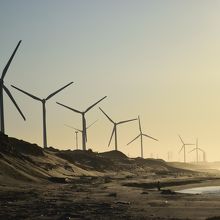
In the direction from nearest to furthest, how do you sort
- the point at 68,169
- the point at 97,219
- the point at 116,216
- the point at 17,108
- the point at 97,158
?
the point at 97,219, the point at 116,216, the point at 17,108, the point at 68,169, the point at 97,158

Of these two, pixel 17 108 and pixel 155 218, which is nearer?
pixel 155 218

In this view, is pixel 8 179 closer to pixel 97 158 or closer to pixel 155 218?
pixel 155 218

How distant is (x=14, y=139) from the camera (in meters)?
104

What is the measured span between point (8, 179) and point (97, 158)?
3294 inches

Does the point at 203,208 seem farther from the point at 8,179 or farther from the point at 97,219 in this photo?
the point at 8,179

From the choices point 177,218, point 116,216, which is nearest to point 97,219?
point 116,216

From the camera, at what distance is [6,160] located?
61219 millimetres

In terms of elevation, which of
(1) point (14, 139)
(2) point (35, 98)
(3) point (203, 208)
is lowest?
(3) point (203, 208)

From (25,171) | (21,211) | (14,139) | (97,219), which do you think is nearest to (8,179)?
(25,171)

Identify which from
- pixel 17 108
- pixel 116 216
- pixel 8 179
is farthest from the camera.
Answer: pixel 17 108

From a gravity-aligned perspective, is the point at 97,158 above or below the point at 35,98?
below

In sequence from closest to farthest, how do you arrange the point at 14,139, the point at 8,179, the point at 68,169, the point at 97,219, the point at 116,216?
the point at 97,219 → the point at 116,216 → the point at 8,179 → the point at 68,169 → the point at 14,139

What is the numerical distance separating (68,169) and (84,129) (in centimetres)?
4456

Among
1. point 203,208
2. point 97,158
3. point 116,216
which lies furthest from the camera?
point 97,158
